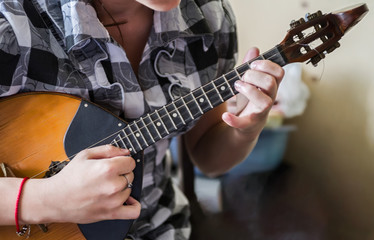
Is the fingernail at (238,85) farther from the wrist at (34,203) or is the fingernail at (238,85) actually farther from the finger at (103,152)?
the wrist at (34,203)

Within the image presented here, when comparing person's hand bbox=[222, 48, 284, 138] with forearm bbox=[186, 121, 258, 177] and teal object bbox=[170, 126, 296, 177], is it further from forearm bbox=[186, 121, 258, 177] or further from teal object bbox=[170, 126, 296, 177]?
teal object bbox=[170, 126, 296, 177]

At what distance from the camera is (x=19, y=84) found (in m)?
0.67

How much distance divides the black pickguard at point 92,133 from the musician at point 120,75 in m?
0.05

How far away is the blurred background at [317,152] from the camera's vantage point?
3.52 ft

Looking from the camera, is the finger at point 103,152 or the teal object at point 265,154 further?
the teal object at point 265,154

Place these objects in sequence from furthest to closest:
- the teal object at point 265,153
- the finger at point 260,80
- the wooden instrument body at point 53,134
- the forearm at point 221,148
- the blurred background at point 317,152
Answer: the teal object at point 265,153 < the blurred background at point 317,152 < the forearm at point 221,148 < the wooden instrument body at point 53,134 < the finger at point 260,80

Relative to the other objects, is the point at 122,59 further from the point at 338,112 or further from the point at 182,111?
the point at 338,112

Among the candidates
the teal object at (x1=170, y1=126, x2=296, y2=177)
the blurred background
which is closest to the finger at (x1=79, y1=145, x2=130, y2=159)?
the blurred background

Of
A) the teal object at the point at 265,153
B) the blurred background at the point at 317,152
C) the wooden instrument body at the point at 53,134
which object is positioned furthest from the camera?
the teal object at the point at 265,153

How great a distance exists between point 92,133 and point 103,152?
0.09 m

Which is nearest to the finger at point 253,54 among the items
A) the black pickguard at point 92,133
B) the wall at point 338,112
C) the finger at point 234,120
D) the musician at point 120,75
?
the musician at point 120,75

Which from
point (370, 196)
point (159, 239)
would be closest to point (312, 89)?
point (370, 196)

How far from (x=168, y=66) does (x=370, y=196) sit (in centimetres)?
84

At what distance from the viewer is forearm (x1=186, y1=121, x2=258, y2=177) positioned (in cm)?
85
